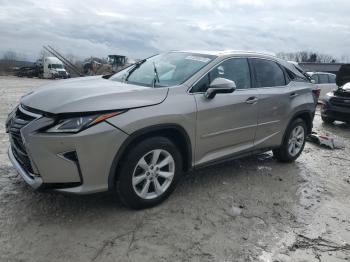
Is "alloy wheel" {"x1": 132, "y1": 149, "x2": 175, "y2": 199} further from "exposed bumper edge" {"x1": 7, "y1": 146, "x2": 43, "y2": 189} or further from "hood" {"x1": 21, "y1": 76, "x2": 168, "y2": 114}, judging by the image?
"exposed bumper edge" {"x1": 7, "y1": 146, "x2": 43, "y2": 189}

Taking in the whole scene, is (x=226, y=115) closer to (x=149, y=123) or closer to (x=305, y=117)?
(x=149, y=123)

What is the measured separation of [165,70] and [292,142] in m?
2.64

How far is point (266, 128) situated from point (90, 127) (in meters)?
2.83

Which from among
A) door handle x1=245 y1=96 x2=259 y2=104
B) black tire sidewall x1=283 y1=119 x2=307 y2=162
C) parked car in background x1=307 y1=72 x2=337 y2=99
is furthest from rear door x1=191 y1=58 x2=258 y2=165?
parked car in background x1=307 y1=72 x2=337 y2=99

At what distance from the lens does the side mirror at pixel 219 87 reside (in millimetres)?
4207

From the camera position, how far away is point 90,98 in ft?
11.7

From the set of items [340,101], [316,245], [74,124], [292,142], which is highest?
[74,124]

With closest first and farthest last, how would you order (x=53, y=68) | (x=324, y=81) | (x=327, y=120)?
(x=327, y=120)
(x=324, y=81)
(x=53, y=68)

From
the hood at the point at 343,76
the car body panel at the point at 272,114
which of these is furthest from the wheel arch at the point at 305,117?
the hood at the point at 343,76

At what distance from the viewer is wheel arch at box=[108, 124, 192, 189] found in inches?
143

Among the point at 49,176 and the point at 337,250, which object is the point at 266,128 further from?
the point at 49,176

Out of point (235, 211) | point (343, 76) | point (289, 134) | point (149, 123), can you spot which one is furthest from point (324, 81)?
point (149, 123)

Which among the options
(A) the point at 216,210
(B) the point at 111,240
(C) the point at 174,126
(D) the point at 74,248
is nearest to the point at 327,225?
(A) the point at 216,210

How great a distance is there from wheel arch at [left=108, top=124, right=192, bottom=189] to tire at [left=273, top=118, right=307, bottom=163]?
2.23 meters
